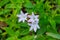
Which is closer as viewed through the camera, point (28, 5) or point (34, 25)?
point (34, 25)

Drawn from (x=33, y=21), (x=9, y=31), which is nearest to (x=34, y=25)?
(x=33, y=21)

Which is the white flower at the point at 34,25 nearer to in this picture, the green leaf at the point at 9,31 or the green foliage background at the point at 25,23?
the green foliage background at the point at 25,23

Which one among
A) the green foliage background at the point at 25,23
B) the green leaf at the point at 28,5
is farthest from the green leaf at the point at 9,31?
the green leaf at the point at 28,5

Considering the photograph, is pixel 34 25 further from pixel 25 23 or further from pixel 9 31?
pixel 9 31

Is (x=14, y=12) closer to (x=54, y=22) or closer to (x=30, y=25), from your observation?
(x=30, y=25)

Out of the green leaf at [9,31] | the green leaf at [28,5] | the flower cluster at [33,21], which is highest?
the green leaf at [28,5]

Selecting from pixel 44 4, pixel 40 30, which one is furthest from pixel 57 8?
pixel 40 30

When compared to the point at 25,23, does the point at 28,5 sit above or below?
above

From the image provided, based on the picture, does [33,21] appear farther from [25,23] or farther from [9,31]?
[9,31]
